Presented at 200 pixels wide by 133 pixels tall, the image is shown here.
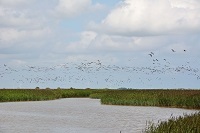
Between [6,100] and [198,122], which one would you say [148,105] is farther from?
[198,122]

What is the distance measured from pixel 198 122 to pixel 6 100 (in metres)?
42.8

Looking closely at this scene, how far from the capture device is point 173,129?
1712cm

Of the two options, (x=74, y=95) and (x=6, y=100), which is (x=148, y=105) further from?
(x=74, y=95)

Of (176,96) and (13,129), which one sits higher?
(176,96)

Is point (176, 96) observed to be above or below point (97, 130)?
above

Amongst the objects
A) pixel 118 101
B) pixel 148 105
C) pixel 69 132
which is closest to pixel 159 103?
pixel 148 105

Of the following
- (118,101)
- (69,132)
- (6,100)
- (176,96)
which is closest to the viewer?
(69,132)

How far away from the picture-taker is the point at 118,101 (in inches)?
1961

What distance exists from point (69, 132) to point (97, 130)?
6.52ft

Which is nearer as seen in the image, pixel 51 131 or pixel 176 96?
pixel 51 131

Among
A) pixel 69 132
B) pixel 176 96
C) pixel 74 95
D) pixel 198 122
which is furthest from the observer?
pixel 74 95

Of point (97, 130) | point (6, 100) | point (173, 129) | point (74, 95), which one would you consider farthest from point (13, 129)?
point (74, 95)

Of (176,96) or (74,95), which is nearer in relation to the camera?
(176,96)

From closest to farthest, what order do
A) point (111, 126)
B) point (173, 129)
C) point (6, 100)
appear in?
point (173, 129) → point (111, 126) → point (6, 100)
